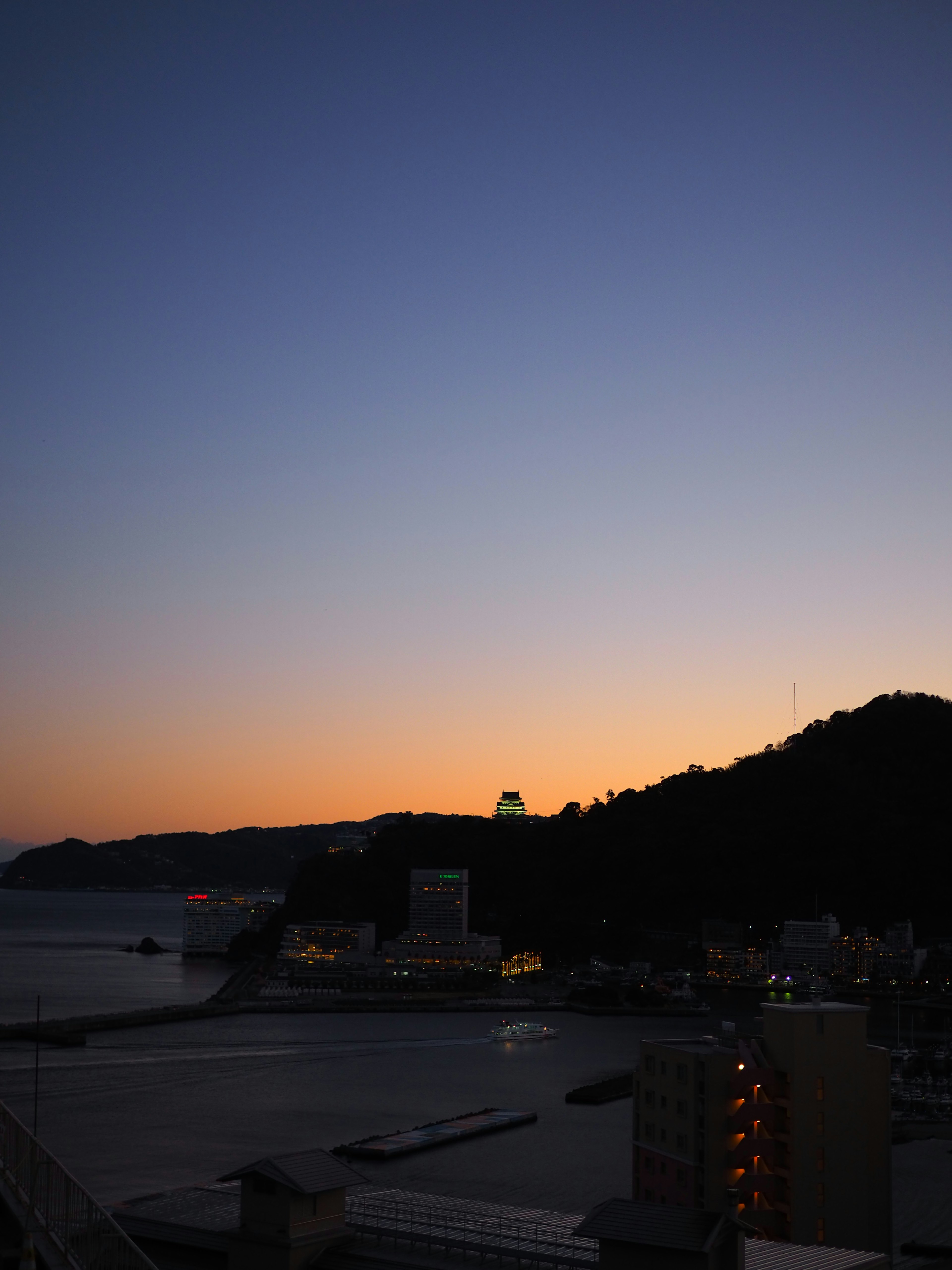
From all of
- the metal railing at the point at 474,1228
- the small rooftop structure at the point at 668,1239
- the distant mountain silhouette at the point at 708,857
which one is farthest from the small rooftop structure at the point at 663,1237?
the distant mountain silhouette at the point at 708,857

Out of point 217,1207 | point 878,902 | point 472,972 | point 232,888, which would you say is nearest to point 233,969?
point 472,972

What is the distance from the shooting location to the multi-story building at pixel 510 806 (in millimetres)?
63312

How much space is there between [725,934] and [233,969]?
51.6 ft

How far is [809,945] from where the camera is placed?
36969mm

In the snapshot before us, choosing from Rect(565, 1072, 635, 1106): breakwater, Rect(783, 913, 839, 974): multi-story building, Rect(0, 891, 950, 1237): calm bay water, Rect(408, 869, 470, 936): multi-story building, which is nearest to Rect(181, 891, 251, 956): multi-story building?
Rect(408, 869, 470, 936): multi-story building

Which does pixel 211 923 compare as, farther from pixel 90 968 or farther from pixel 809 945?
pixel 809 945

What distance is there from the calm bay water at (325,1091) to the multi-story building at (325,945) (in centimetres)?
577

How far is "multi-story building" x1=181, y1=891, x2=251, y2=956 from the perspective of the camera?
45.1m

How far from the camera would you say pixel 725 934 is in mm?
39062

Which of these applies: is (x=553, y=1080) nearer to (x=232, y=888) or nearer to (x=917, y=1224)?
(x=917, y=1224)

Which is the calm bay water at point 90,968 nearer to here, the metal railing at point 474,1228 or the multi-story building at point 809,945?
the metal railing at point 474,1228

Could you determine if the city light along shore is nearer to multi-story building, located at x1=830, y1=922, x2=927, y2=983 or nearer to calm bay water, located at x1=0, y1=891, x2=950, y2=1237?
calm bay water, located at x1=0, y1=891, x2=950, y2=1237

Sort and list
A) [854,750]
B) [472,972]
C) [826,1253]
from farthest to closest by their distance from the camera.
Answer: [854,750], [472,972], [826,1253]

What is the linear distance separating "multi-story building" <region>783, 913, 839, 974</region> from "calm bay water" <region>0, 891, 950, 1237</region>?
17.6 feet
